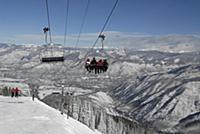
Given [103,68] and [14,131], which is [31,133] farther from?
[103,68]

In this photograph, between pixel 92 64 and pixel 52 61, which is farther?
pixel 52 61

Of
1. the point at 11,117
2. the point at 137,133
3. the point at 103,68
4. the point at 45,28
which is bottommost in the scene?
the point at 137,133

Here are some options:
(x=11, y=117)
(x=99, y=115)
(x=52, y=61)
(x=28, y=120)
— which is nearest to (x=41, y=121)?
(x=28, y=120)

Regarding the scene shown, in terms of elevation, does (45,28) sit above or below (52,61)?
above

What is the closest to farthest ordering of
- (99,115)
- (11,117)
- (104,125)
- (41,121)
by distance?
(41,121)
(11,117)
(104,125)
(99,115)

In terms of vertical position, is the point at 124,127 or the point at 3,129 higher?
the point at 3,129

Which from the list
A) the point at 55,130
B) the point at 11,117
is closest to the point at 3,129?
the point at 55,130

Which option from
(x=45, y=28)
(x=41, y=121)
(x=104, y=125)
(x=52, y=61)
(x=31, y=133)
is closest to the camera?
(x=31, y=133)

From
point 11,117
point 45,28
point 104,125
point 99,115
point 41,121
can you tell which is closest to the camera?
point 41,121

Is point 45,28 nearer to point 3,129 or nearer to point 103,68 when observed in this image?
point 103,68
